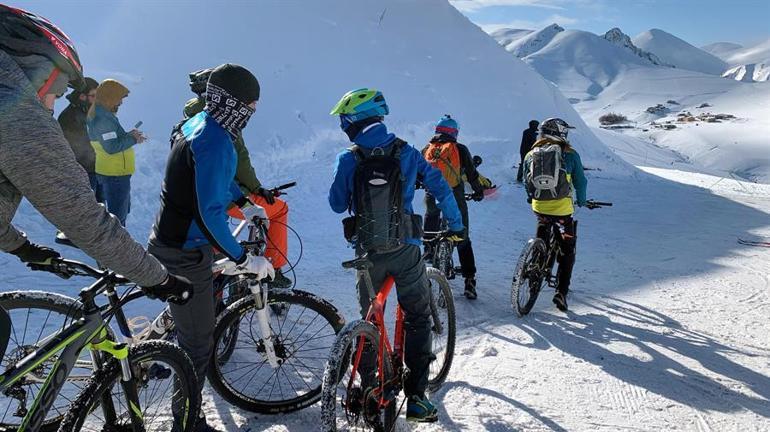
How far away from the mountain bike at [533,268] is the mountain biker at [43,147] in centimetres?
429

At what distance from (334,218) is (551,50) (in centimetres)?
11448

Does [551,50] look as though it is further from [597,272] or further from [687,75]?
[597,272]

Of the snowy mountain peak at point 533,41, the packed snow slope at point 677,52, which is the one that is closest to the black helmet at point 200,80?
the snowy mountain peak at point 533,41

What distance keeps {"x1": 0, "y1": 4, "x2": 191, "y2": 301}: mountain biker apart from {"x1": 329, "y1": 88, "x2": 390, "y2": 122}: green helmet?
1.49 m

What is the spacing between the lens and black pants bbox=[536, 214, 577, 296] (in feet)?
19.6

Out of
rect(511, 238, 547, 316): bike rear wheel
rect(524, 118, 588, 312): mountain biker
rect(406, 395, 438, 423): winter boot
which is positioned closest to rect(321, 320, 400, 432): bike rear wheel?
rect(406, 395, 438, 423): winter boot

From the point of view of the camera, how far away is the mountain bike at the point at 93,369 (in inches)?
92.6

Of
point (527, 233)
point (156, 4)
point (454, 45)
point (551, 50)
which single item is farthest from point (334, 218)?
point (551, 50)

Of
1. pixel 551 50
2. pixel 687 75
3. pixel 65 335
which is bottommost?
pixel 65 335

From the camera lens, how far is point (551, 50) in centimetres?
11231

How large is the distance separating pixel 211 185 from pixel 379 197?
0.98 m

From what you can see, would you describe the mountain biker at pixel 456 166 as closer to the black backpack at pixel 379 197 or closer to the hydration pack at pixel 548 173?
the hydration pack at pixel 548 173

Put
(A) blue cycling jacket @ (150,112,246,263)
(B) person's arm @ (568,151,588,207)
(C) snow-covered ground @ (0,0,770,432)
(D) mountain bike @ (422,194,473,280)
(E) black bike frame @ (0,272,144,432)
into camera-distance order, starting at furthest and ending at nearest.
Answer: (D) mountain bike @ (422,194,473,280), (B) person's arm @ (568,151,588,207), (C) snow-covered ground @ (0,0,770,432), (A) blue cycling jacket @ (150,112,246,263), (E) black bike frame @ (0,272,144,432)

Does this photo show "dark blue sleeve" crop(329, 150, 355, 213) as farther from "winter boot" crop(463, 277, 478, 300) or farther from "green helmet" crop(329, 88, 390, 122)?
"winter boot" crop(463, 277, 478, 300)
